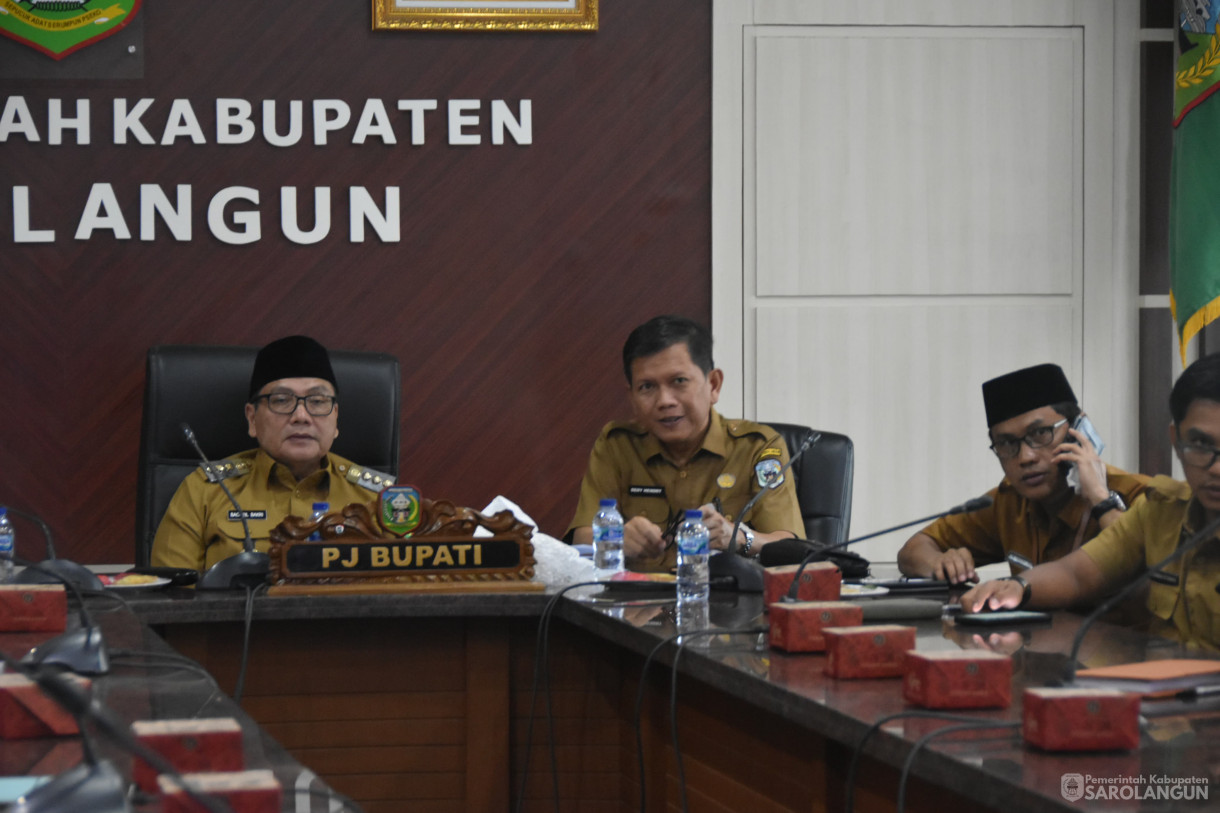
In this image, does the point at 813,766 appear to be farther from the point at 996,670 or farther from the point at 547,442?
the point at 547,442

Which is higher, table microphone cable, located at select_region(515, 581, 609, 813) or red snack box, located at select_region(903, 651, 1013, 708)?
red snack box, located at select_region(903, 651, 1013, 708)

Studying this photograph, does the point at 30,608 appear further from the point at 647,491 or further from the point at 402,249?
the point at 402,249

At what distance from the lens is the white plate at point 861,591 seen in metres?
2.28

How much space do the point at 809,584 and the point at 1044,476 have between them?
28.6 inches

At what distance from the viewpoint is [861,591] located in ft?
7.61

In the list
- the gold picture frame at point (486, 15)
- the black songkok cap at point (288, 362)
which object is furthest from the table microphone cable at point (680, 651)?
the gold picture frame at point (486, 15)

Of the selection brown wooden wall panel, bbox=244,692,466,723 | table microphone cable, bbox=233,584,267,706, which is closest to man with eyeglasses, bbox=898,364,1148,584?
brown wooden wall panel, bbox=244,692,466,723

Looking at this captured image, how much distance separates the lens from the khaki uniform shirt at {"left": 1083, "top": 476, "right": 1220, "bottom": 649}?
1.96 metres

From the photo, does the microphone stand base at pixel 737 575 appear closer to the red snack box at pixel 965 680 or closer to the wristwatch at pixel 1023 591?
the wristwatch at pixel 1023 591

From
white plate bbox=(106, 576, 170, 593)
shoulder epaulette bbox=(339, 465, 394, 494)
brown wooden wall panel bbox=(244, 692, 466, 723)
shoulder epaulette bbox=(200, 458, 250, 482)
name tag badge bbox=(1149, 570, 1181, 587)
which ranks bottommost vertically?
brown wooden wall panel bbox=(244, 692, 466, 723)

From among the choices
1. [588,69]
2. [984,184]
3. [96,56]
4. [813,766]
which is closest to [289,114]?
[96,56]

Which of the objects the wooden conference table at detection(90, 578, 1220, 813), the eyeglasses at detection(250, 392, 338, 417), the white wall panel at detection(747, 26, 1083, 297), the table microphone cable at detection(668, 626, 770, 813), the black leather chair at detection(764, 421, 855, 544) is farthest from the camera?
the white wall panel at detection(747, 26, 1083, 297)

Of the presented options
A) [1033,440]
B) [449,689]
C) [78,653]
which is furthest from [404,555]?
[1033,440]

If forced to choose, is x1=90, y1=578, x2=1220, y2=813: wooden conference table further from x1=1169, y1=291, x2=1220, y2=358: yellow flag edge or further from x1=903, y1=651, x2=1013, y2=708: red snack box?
x1=1169, y1=291, x2=1220, y2=358: yellow flag edge
